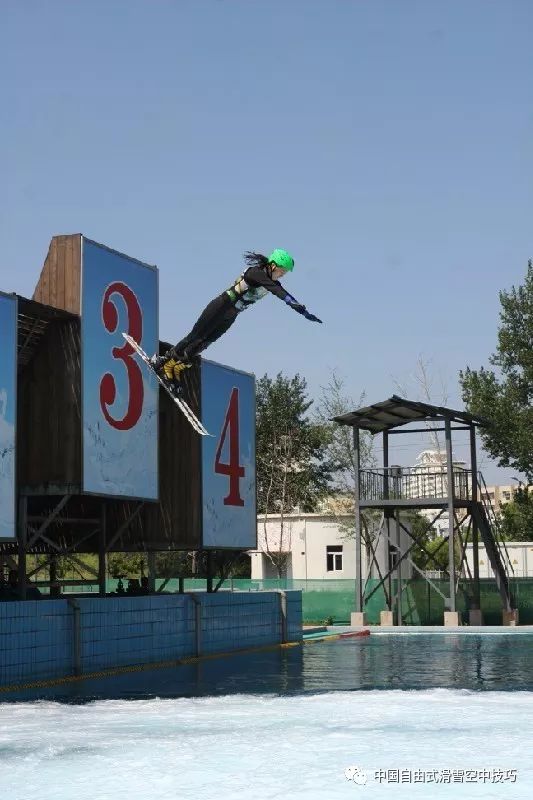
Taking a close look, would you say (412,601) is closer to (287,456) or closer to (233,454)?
(233,454)

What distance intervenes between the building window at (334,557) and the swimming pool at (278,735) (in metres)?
35.0

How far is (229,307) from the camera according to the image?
14.4m

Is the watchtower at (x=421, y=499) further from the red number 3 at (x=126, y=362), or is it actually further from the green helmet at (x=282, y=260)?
the green helmet at (x=282, y=260)

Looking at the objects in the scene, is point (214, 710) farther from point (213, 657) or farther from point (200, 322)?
point (213, 657)

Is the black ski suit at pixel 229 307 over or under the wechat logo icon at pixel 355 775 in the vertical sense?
over

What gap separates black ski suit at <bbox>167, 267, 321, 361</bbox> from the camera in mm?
13030

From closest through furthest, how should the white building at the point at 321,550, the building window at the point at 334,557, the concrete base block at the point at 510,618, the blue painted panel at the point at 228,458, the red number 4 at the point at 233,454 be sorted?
1. the blue painted panel at the point at 228,458
2. the red number 4 at the point at 233,454
3. the concrete base block at the point at 510,618
4. the white building at the point at 321,550
5. the building window at the point at 334,557

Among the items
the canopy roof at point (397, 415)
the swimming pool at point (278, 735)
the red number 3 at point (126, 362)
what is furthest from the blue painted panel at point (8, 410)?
the canopy roof at point (397, 415)

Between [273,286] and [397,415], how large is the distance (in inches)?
1011

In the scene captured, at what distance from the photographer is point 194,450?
29047 mm

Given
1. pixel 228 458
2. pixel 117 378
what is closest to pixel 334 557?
pixel 228 458

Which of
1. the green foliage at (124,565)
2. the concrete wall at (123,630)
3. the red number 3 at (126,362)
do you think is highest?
the red number 3 at (126,362)

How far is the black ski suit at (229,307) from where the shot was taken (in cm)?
1303

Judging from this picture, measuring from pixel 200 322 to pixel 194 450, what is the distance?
1440cm
